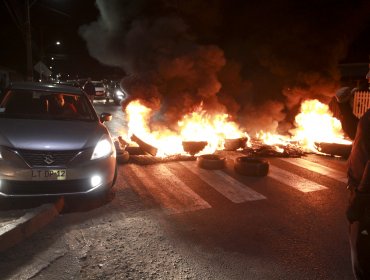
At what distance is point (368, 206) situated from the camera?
2.61 m

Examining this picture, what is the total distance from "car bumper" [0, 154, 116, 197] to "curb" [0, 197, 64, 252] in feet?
0.84

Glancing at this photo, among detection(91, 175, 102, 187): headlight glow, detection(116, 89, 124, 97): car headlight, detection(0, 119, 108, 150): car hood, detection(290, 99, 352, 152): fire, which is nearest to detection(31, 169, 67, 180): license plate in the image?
detection(0, 119, 108, 150): car hood

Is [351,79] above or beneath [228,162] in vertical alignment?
above

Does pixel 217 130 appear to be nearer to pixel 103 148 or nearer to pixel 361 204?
pixel 103 148

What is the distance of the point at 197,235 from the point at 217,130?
8.39 metres

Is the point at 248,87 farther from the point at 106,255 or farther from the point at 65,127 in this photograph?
the point at 106,255

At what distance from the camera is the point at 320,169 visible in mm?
8625

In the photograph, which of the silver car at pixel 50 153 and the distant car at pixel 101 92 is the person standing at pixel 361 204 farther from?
the distant car at pixel 101 92

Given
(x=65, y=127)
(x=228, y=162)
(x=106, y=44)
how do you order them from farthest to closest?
(x=106, y=44) < (x=228, y=162) < (x=65, y=127)

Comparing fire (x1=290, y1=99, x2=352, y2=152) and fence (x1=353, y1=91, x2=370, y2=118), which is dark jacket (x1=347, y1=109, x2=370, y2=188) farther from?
fence (x1=353, y1=91, x2=370, y2=118)

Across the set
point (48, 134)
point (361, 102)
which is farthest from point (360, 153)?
point (361, 102)

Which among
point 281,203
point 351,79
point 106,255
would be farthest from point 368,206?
point 351,79

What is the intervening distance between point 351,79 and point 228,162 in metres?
12.4

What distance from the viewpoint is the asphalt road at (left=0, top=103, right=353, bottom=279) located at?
3746 mm
